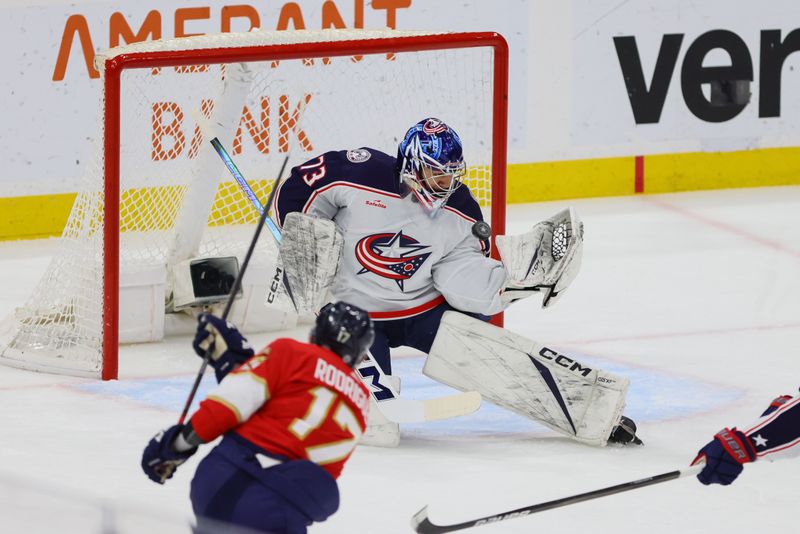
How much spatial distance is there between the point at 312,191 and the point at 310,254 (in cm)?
19

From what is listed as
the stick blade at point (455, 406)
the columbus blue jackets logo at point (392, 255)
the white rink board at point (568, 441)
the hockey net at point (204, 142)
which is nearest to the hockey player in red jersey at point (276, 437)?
the white rink board at point (568, 441)

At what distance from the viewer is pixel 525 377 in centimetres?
432

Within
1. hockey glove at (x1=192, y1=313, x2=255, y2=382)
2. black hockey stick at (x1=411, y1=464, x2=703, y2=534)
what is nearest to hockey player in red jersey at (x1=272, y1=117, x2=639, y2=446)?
black hockey stick at (x1=411, y1=464, x2=703, y2=534)

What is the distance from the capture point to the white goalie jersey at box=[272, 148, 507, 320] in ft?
14.1

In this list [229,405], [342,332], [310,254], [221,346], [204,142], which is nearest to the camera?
[229,405]

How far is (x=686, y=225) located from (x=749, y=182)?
2.94 feet

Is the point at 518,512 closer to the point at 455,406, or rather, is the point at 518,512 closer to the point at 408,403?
the point at 455,406

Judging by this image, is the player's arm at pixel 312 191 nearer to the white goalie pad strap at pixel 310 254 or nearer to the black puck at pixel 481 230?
the white goalie pad strap at pixel 310 254

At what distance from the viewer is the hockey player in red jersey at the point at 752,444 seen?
3342mm

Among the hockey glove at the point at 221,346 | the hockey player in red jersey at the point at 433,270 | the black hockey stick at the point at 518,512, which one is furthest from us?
the hockey player in red jersey at the point at 433,270

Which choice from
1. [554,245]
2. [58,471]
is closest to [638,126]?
[554,245]

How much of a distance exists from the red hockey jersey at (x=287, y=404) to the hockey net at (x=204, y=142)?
1995mm

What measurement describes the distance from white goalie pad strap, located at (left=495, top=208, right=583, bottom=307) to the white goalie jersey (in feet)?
0.34

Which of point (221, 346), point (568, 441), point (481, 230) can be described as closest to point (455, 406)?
point (568, 441)
